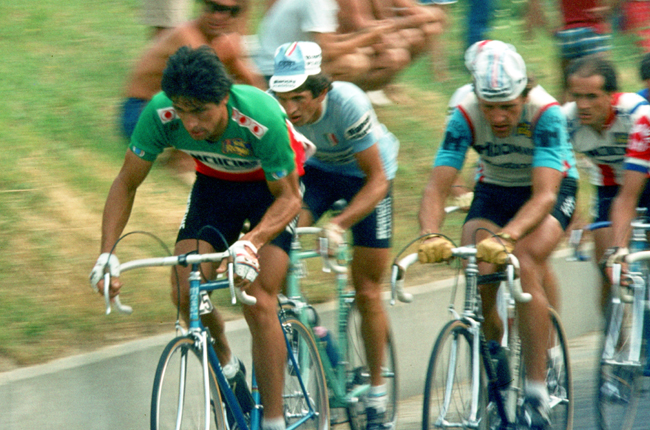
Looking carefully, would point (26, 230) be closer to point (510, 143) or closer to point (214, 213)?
point (214, 213)

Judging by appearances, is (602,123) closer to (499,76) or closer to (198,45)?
(499,76)

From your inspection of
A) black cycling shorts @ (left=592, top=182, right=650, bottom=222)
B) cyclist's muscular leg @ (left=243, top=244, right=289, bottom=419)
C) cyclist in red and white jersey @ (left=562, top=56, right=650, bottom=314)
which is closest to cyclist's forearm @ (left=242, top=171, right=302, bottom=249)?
cyclist's muscular leg @ (left=243, top=244, right=289, bottom=419)

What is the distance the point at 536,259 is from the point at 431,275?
8.39ft

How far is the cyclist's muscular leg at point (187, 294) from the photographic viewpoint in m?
4.38

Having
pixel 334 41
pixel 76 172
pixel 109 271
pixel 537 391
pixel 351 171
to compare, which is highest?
pixel 334 41

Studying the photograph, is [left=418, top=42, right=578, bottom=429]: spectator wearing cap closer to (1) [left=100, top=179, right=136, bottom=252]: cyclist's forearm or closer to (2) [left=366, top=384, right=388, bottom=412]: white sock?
(2) [left=366, top=384, right=388, bottom=412]: white sock

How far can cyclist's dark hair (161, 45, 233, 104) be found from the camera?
3.90 m

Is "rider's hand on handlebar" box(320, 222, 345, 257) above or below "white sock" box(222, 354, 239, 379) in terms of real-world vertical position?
above

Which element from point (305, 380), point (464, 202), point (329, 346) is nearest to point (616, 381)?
point (464, 202)

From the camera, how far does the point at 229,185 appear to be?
460cm

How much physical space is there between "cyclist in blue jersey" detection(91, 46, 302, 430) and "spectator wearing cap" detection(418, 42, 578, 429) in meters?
0.81

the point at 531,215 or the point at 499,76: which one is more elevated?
the point at 499,76

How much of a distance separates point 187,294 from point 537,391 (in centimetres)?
194

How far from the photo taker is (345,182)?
534 cm
